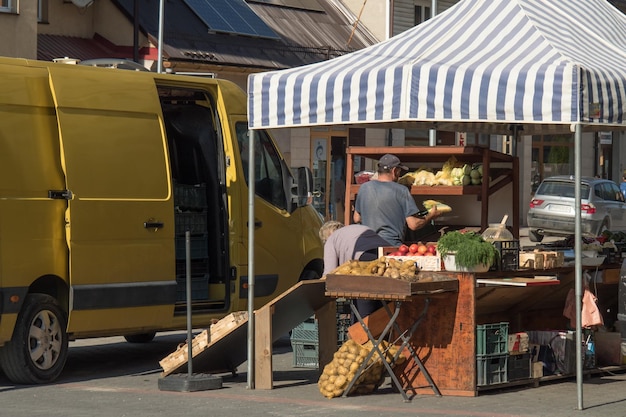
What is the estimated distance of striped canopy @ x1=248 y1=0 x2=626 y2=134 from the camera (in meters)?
10.5

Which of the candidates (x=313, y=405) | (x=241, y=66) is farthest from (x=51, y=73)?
(x=241, y=66)

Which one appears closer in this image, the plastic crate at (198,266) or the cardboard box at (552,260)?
the cardboard box at (552,260)

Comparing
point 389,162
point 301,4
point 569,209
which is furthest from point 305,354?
point 301,4

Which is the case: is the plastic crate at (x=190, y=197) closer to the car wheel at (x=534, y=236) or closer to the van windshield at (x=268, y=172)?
the van windshield at (x=268, y=172)

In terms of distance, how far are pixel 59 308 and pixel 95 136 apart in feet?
5.10

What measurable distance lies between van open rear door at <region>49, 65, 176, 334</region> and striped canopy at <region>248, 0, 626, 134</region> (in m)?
1.62

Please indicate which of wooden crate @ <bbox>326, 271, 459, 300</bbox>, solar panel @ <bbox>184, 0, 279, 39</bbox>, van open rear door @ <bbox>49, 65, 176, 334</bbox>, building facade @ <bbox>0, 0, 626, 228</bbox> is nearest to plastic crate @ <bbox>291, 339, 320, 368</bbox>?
van open rear door @ <bbox>49, 65, 176, 334</bbox>

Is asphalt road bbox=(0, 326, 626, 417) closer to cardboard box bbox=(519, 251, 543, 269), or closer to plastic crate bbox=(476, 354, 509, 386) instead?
plastic crate bbox=(476, 354, 509, 386)

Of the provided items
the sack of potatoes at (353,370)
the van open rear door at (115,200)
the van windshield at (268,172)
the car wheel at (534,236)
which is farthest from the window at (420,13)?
the sack of potatoes at (353,370)

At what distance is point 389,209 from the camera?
41.5 feet

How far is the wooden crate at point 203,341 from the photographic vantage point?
12.0 meters

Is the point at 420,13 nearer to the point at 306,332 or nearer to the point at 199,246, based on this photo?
the point at 199,246

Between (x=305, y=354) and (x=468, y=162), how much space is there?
265 cm

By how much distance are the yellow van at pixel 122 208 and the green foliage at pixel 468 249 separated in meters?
2.06
